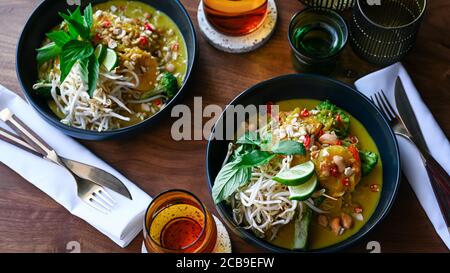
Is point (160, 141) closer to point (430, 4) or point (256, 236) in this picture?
point (256, 236)

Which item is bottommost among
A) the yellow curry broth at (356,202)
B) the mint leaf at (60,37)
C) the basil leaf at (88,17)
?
the yellow curry broth at (356,202)

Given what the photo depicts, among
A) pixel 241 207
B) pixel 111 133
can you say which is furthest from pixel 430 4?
pixel 111 133

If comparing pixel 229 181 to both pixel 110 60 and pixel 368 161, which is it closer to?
pixel 368 161

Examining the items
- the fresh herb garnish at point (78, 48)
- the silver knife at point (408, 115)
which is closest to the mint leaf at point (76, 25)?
the fresh herb garnish at point (78, 48)

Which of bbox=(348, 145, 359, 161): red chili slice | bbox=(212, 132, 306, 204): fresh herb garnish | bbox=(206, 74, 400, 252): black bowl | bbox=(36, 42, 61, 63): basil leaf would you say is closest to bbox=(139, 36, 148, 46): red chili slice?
bbox=(36, 42, 61, 63): basil leaf

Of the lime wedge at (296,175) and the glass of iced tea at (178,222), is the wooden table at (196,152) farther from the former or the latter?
the lime wedge at (296,175)

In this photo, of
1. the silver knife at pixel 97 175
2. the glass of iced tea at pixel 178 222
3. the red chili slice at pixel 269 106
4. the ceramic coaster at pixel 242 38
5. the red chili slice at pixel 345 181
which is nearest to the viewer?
the glass of iced tea at pixel 178 222

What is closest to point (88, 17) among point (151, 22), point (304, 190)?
point (151, 22)
